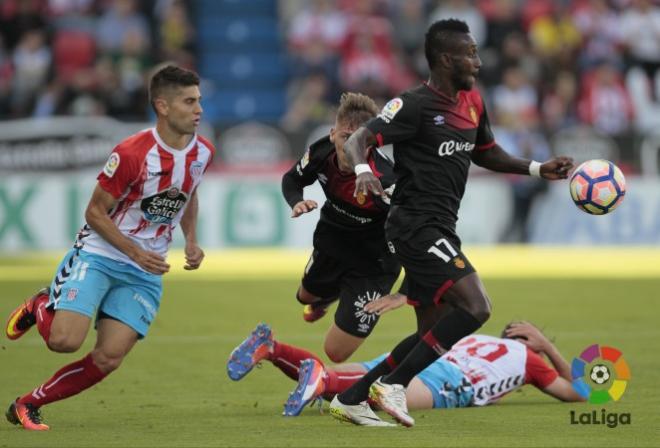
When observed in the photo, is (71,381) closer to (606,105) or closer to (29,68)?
(29,68)

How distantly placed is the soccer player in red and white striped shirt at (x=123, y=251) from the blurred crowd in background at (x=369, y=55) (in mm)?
13740

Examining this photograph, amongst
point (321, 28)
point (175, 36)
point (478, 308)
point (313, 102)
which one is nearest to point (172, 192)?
point (478, 308)

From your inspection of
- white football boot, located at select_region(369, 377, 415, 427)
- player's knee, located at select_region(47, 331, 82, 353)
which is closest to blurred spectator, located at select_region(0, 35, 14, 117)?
player's knee, located at select_region(47, 331, 82, 353)

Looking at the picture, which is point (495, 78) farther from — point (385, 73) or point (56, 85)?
point (56, 85)

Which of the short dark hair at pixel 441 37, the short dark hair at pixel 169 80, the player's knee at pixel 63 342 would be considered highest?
the short dark hair at pixel 441 37

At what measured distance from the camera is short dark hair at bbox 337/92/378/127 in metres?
8.42

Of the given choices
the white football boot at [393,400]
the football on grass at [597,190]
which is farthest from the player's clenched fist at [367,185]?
the football on grass at [597,190]

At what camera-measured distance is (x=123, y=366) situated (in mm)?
10016

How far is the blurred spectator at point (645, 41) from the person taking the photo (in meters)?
24.1

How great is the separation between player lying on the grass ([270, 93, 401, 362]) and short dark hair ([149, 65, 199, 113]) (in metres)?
1.07

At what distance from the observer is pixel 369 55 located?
23.4 m

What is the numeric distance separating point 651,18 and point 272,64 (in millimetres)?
7199

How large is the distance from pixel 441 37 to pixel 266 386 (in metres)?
3.01

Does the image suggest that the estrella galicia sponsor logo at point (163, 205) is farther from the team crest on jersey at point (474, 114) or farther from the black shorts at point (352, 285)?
the team crest on jersey at point (474, 114)
